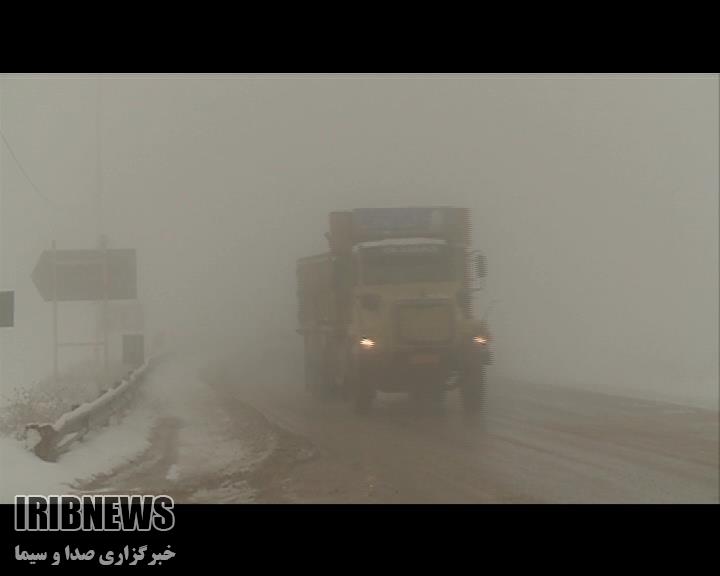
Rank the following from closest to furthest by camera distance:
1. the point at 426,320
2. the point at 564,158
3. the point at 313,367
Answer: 1. the point at 426,320
2. the point at 313,367
3. the point at 564,158

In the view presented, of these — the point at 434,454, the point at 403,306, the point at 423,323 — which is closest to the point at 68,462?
the point at 434,454

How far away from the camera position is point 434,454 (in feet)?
40.9

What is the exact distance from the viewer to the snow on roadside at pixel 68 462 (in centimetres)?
948

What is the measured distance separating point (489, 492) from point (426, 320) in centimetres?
638

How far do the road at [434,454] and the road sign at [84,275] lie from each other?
4.27 meters

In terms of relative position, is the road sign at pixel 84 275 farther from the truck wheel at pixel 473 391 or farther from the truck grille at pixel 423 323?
the truck wheel at pixel 473 391

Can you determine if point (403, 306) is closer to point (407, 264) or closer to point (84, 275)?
point (407, 264)

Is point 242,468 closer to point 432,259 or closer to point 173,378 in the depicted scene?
point 432,259

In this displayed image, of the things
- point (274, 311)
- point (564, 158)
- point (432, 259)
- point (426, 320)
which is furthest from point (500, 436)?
point (564, 158)

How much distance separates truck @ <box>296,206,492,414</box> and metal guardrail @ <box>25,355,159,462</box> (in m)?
4.48

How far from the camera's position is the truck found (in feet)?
51.9

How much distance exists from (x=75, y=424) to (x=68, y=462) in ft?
3.63
